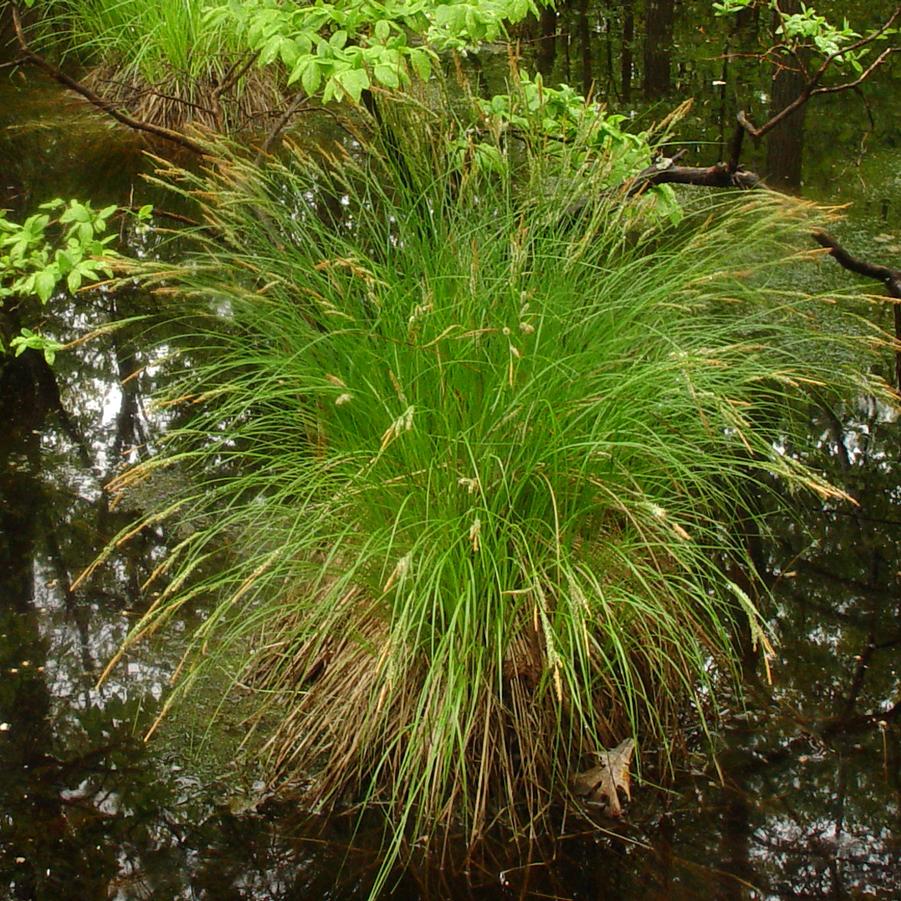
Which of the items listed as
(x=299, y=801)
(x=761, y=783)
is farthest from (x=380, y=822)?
(x=761, y=783)

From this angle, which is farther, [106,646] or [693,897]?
[106,646]

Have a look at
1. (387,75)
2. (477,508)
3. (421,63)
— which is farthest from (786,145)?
(477,508)

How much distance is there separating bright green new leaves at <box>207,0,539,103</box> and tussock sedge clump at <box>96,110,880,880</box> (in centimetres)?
29

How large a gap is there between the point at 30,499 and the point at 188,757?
1.49 m

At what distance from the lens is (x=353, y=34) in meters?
3.75

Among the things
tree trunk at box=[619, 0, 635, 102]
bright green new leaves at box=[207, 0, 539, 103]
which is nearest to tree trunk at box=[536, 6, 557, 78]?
tree trunk at box=[619, 0, 635, 102]

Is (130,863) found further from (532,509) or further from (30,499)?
(30,499)

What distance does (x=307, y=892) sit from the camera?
8.79ft

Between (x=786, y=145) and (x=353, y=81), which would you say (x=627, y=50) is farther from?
(x=353, y=81)

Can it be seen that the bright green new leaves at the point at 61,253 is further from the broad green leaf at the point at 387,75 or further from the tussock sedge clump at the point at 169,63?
the tussock sedge clump at the point at 169,63

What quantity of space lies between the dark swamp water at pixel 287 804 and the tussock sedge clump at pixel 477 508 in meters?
0.15

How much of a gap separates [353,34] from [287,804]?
228 cm

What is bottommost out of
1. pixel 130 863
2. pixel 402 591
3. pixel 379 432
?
pixel 130 863

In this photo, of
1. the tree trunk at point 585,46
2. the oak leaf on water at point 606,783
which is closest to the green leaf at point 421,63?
the oak leaf on water at point 606,783
